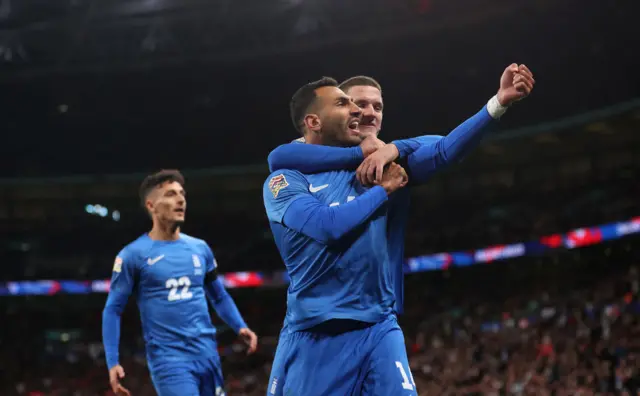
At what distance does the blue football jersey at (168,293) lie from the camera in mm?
5785

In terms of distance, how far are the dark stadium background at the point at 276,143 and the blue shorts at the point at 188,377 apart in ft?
31.4

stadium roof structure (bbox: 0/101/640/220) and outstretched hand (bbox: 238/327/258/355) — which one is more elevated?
stadium roof structure (bbox: 0/101/640/220)

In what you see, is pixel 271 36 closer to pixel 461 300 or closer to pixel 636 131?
pixel 461 300

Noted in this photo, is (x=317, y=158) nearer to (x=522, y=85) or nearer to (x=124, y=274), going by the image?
(x=522, y=85)

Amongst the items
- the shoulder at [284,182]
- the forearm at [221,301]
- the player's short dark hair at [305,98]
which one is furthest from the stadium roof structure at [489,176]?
the shoulder at [284,182]


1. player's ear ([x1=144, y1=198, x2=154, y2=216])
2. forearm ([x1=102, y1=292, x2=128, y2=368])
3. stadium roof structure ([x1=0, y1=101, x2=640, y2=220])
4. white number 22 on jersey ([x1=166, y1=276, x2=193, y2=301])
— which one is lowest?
forearm ([x1=102, y1=292, x2=128, y2=368])

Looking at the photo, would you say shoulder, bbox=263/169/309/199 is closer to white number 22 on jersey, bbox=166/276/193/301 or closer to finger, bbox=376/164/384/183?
finger, bbox=376/164/384/183

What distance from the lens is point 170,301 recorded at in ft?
19.4

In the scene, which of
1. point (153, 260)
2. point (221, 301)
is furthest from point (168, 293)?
point (221, 301)

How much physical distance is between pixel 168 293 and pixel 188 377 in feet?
2.32

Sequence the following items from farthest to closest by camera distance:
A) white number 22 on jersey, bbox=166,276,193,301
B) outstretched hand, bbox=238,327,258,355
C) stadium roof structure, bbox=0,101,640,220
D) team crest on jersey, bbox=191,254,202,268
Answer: stadium roof structure, bbox=0,101,640,220 < team crest on jersey, bbox=191,254,202,268 < white number 22 on jersey, bbox=166,276,193,301 < outstretched hand, bbox=238,327,258,355

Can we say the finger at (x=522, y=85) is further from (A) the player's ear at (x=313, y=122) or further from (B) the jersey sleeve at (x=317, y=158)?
(A) the player's ear at (x=313, y=122)

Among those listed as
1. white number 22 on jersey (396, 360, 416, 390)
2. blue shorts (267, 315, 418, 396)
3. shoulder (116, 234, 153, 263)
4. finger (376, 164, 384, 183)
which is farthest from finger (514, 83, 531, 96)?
shoulder (116, 234, 153, 263)

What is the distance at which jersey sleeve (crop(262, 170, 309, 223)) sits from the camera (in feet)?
11.3
